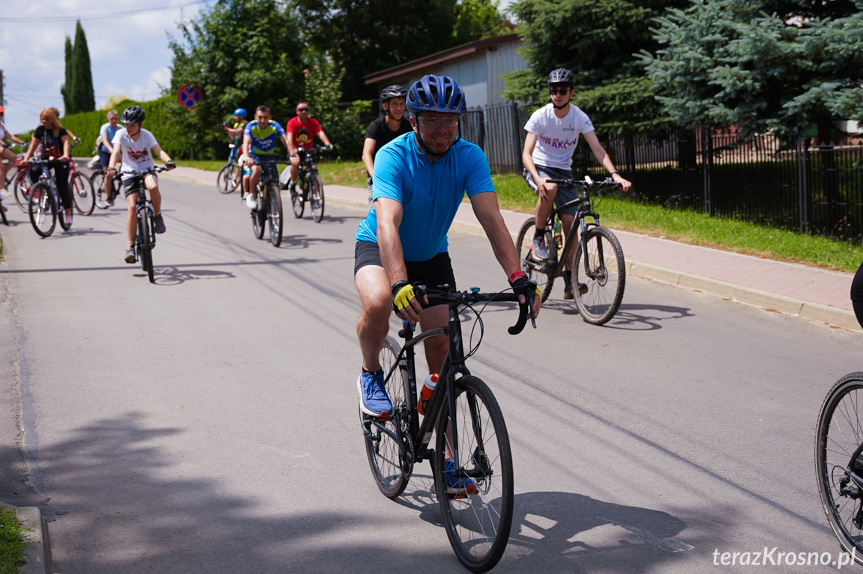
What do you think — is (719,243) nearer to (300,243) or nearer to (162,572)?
(300,243)

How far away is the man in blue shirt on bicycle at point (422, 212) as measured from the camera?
13.0 feet

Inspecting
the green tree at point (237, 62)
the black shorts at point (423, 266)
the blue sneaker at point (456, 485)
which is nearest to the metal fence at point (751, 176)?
the black shorts at point (423, 266)

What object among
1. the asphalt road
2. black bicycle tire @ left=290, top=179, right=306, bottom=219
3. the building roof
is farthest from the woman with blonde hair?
the building roof

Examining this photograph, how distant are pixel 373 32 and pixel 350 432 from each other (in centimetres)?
4299

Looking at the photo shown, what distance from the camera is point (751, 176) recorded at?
46.1ft

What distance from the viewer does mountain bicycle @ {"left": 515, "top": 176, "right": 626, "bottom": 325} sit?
812 centimetres

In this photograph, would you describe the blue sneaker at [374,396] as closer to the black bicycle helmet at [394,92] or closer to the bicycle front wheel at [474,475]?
the bicycle front wheel at [474,475]

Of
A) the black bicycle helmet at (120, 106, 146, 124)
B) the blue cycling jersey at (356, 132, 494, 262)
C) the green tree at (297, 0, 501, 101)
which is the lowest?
the blue cycling jersey at (356, 132, 494, 262)

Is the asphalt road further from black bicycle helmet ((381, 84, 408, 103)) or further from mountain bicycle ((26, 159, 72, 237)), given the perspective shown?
mountain bicycle ((26, 159, 72, 237))

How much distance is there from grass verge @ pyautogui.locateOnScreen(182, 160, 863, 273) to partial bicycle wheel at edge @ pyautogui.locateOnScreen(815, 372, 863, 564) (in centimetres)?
619

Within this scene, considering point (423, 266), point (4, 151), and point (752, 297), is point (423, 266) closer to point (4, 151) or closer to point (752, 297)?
point (752, 297)

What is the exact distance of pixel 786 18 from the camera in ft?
44.6

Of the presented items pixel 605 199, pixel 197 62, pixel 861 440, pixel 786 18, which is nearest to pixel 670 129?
pixel 605 199

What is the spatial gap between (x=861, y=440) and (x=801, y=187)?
9765 mm
